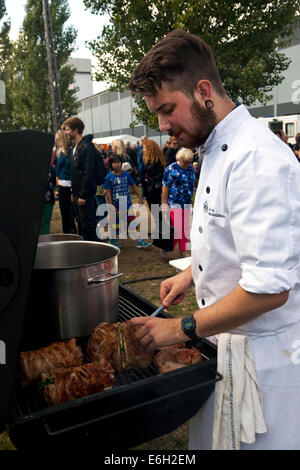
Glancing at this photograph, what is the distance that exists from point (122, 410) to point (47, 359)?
0.41 meters

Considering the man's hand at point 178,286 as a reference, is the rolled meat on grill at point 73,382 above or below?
below

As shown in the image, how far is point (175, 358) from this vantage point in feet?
4.99

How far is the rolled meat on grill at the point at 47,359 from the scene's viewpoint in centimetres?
144

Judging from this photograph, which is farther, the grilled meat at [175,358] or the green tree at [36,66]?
the green tree at [36,66]

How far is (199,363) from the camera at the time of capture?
1.43 metres

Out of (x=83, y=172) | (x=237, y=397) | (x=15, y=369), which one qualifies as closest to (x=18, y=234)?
(x=15, y=369)

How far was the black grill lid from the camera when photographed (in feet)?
3.79

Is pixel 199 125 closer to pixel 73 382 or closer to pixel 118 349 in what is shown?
pixel 118 349

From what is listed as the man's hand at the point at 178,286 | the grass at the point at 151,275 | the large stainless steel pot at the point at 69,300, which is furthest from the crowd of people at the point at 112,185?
the large stainless steel pot at the point at 69,300

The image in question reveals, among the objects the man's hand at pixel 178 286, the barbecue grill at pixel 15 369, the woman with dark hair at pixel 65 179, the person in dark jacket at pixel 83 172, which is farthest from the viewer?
the woman with dark hair at pixel 65 179

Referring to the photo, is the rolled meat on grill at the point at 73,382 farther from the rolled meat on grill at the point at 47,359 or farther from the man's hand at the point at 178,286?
the man's hand at the point at 178,286

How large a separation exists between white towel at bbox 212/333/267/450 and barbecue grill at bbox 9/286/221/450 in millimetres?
52

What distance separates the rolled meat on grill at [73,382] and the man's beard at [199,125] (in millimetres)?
944

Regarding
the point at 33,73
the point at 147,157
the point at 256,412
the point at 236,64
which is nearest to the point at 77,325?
the point at 256,412
